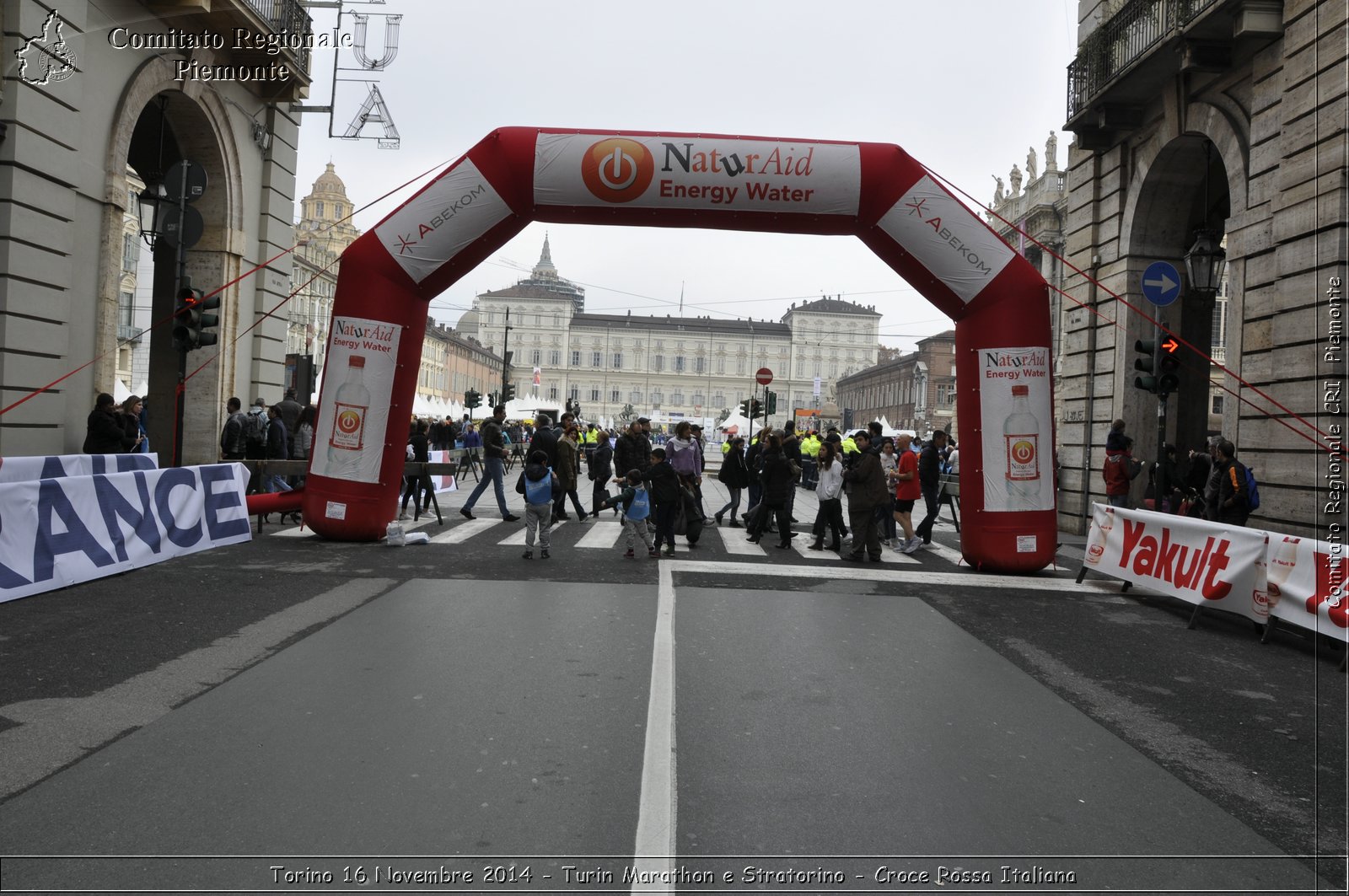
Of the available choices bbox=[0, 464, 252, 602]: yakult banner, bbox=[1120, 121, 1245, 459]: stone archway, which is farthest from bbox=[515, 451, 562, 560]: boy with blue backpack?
bbox=[1120, 121, 1245, 459]: stone archway

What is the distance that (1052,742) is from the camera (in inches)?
209

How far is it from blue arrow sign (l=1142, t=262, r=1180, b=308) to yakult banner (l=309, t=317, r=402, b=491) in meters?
10.4

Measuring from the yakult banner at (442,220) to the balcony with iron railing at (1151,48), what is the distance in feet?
32.6

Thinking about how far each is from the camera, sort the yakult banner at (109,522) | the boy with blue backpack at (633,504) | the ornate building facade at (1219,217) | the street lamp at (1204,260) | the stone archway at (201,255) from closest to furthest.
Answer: the yakult banner at (109,522) → the ornate building facade at (1219,217) → the boy with blue backpack at (633,504) → the street lamp at (1204,260) → the stone archway at (201,255)

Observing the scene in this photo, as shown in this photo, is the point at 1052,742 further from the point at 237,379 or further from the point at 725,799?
the point at 237,379

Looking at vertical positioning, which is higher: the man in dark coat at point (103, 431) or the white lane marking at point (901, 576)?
the man in dark coat at point (103, 431)

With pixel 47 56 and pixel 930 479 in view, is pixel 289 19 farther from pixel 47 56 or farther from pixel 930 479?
pixel 930 479

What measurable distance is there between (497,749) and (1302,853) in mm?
3485

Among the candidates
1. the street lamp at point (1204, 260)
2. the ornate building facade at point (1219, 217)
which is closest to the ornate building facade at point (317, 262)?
the ornate building facade at point (1219, 217)

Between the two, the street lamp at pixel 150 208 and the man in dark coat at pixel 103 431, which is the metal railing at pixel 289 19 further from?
the man in dark coat at pixel 103 431

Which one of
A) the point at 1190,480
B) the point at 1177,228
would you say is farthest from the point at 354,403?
the point at 1177,228

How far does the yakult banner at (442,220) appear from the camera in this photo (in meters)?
12.0

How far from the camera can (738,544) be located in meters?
14.7

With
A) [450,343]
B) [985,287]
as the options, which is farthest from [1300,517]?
[450,343]
